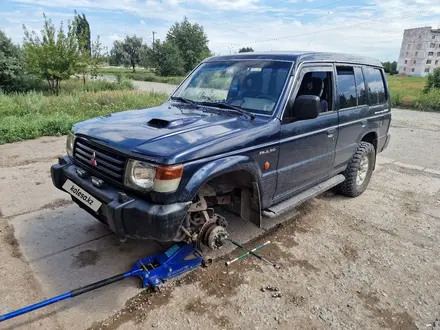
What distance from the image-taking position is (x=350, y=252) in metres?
3.63

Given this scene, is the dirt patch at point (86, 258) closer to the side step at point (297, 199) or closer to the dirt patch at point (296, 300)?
the side step at point (297, 199)

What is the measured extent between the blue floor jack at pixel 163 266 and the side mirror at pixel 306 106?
5.63ft

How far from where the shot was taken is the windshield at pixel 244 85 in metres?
3.39

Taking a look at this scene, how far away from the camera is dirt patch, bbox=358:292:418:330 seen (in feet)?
8.50

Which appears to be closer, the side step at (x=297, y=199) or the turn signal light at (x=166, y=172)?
the turn signal light at (x=166, y=172)

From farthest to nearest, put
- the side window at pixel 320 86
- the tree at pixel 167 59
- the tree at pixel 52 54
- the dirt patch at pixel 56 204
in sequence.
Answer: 1. the tree at pixel 167 59
2. the tree at pixel 52 54
3. the dirt patch at pixel 56 204
4. the side window at pixel 320 86

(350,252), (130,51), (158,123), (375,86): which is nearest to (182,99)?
(158,123)

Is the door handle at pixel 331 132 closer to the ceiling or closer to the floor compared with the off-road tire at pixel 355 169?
closer to the ceiling

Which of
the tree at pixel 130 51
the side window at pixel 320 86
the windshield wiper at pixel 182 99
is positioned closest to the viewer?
the side window at pixel 320 86

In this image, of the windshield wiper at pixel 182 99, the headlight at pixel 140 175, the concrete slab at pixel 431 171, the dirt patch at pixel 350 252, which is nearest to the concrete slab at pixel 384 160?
the concrete slab at pixel 431 171

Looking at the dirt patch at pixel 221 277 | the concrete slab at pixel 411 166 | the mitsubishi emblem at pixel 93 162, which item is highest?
the mitsubishi emblem at pixel 93 162

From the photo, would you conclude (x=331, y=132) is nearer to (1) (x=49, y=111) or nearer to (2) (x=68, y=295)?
(2) (x=68, y=295)

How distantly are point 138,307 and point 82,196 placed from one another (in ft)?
3.61

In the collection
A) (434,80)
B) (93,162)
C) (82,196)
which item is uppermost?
(434,80)
